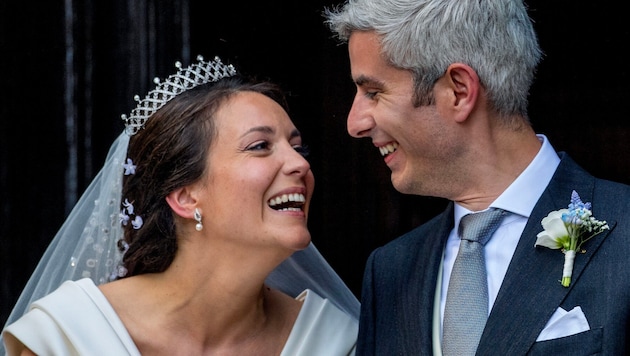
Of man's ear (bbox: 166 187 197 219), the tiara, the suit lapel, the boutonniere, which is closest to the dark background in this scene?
the tiara

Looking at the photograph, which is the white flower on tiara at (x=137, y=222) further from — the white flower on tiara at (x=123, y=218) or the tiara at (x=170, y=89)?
the tiara at (x=170, y=89)

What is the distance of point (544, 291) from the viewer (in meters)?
2.90

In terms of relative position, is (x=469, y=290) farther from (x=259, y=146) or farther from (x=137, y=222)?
(x=137, y=222)

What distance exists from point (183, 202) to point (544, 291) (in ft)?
4.57

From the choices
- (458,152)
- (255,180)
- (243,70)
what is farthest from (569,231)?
(243,70)

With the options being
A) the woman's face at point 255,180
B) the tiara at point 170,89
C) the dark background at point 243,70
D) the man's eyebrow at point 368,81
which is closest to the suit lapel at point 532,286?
the man's eyebrow at point 368,81

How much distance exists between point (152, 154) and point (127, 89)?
0.85 meters

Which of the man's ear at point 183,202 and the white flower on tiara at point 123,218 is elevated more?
the man's ear at point 183,202

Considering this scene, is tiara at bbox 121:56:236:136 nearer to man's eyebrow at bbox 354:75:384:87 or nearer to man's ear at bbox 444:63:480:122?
man's eyebrow at bbox 354:75:384:87

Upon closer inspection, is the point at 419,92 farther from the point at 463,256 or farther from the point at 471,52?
the point at 463,256

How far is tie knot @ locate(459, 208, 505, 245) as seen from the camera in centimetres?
311

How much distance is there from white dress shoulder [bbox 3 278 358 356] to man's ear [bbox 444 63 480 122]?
1021 mm

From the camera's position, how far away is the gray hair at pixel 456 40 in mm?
3160

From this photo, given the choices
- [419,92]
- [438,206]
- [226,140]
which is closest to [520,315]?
[419,92]
